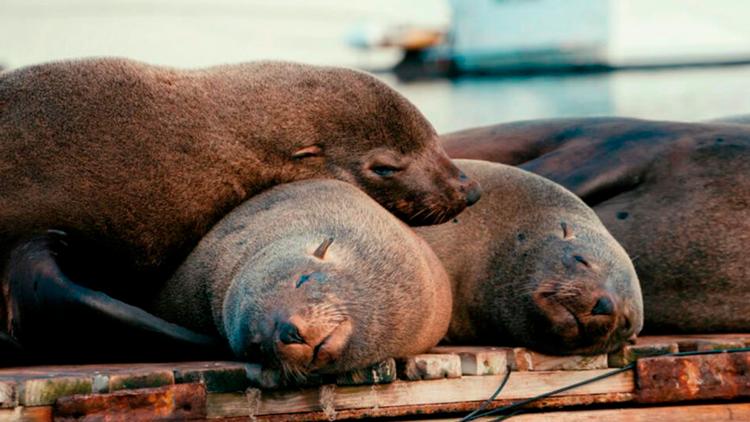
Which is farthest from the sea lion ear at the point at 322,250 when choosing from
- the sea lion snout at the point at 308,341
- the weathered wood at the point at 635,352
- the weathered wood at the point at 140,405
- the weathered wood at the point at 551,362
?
the weathered wood at the point at 635,352

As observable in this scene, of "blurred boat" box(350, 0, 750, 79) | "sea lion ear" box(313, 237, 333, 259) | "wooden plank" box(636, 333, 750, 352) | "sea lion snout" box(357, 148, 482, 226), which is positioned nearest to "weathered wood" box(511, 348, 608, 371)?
"wooden plank" box(636, 333, 750, 352)

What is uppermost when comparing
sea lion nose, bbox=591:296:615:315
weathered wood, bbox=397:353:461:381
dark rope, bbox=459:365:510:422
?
sea lion nose, bbox=591:296:615:315

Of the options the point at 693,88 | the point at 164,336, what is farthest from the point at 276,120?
the point at 693,88

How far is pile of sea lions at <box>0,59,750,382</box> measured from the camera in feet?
16.1

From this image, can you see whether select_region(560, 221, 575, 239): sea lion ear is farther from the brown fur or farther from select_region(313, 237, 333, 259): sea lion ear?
select_region(313, 237, 333, 259): sea lion ear

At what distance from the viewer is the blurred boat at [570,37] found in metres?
51.7

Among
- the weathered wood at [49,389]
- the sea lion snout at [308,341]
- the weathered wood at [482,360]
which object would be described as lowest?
the weathered wood at [482,360]

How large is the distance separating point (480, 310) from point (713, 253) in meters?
1.41

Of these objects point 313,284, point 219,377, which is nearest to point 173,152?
point 219,377

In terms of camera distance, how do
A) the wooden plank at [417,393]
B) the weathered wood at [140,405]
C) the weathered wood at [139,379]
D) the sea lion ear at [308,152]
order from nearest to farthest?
the weathered wood at [140,405] < the weathered wood at [139,379] < the wooden plank at [417,393] < the sea lion ear at [308,152]

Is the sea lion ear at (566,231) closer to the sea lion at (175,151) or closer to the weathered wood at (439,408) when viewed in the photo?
the sea lion at (175,151)

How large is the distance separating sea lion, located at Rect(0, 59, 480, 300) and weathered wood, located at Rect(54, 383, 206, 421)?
108 centimetres

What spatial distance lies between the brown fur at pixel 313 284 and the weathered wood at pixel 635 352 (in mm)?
584

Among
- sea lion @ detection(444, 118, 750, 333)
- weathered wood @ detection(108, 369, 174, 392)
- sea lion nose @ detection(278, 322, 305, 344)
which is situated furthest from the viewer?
sea lion @ detection(444, 118, 750, 333)
